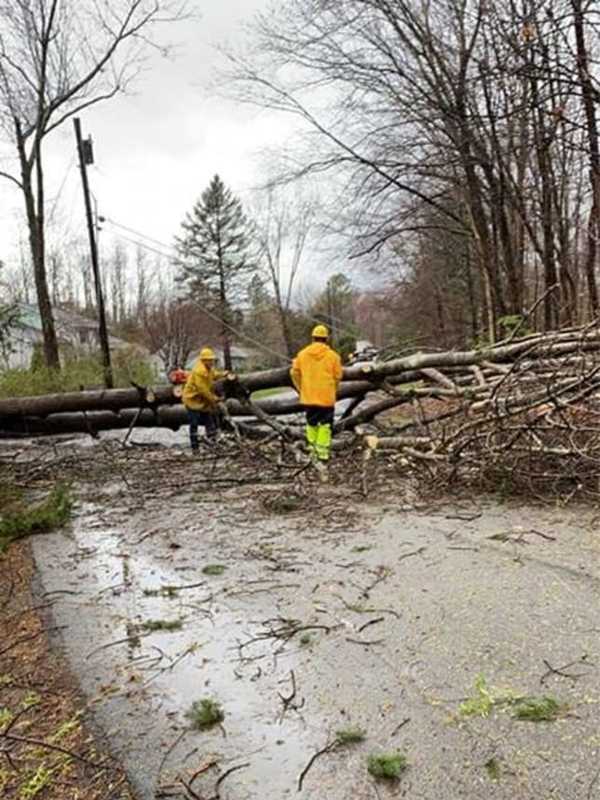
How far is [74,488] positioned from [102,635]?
476 cm

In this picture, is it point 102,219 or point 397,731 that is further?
point 102,219

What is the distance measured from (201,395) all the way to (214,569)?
5.45 metres

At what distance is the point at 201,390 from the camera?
9.84 metres

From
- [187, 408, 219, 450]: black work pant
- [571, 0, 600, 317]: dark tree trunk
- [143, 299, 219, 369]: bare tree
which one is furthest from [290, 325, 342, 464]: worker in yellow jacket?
[143, 299, 219, 369]: bare tree

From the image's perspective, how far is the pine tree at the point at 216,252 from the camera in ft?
145

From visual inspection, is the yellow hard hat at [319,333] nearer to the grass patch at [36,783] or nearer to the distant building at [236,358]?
the grass patch at [36,783]

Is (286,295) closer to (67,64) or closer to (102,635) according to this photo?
(67,64)

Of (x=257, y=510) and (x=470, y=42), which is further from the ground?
(x=470, y=42)

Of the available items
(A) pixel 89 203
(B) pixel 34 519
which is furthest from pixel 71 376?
(B) pixel 34 519

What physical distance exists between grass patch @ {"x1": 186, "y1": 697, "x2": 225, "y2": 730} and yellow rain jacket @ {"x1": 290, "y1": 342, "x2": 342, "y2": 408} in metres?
5.26

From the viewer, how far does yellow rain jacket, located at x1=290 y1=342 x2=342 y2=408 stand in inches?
314

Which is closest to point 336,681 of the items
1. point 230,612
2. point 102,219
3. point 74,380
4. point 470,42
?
point 230,612

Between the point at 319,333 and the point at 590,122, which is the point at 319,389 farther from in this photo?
the point at 590,122

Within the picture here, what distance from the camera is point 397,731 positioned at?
2555mm
